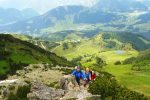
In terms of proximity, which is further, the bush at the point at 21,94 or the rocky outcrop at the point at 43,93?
the bush at the point at 21,94

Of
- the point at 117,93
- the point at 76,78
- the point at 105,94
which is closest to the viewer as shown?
the point at 76,78

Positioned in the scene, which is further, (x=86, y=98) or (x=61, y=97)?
(x=61, y=97)

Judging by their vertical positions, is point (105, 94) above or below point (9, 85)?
below

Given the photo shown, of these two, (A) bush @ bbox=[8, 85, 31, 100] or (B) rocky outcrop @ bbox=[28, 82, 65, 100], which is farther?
(A) bush @ bbox=[8, 85, 31, 100]

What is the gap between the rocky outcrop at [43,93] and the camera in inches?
2643

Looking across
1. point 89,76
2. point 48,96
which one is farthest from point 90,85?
point 48,96

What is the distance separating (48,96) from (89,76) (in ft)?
43.1

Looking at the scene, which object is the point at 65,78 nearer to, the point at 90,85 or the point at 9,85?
the point at 90,85

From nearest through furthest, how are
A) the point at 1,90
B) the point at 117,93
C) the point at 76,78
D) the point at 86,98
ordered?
the point at 86,98 → the point at 1,90 → the point at 76,78 → the point at 117,93

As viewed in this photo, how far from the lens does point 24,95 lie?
226ft

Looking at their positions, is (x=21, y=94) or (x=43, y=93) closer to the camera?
(x=21, y=94)

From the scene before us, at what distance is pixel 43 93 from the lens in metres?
69.7

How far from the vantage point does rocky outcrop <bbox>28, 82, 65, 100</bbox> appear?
6712 cm

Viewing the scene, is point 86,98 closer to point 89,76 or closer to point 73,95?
point 73,95
